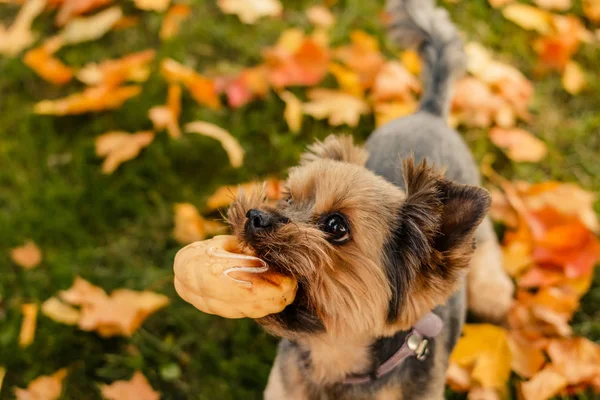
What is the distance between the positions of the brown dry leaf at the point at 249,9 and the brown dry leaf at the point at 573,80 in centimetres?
247

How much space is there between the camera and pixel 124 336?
3.48 meters

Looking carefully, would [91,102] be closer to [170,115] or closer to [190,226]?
[170,115]

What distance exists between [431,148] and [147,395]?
2005mm

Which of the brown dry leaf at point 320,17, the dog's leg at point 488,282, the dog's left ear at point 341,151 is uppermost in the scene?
the dog's left ear at point 341,151

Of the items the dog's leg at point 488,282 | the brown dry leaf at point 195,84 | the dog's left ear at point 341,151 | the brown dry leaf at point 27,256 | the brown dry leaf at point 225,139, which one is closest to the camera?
the dog's left ear at point 341,151

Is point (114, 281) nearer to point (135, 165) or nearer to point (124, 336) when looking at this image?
point (124, 336)

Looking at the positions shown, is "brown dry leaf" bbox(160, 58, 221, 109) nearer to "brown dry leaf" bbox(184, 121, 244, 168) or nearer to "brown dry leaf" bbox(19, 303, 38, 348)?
"brown dry leaf" bbox(184, 121, 244, 168)

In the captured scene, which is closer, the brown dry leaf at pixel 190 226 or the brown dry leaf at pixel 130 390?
the brown dry leaf at pixel 130 390

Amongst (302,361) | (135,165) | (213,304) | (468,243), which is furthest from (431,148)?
(135,165)

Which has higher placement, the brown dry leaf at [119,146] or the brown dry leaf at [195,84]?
the brown dry leaf at [195,84]

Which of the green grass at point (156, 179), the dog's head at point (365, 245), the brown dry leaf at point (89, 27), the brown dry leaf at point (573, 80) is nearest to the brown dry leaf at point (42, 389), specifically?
the green grass at point (156, 179)

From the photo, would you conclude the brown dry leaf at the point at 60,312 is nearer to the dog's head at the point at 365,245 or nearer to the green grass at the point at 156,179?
the green grass at the point at 156,179

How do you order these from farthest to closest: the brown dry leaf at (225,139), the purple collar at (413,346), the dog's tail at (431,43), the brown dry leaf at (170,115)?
the brown dry leaf at (170,115) → the brown dry leaf at (225,139) → the dog's tail at (431,43) → the purple collar at (413,346)

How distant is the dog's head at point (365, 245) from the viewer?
212 cm
